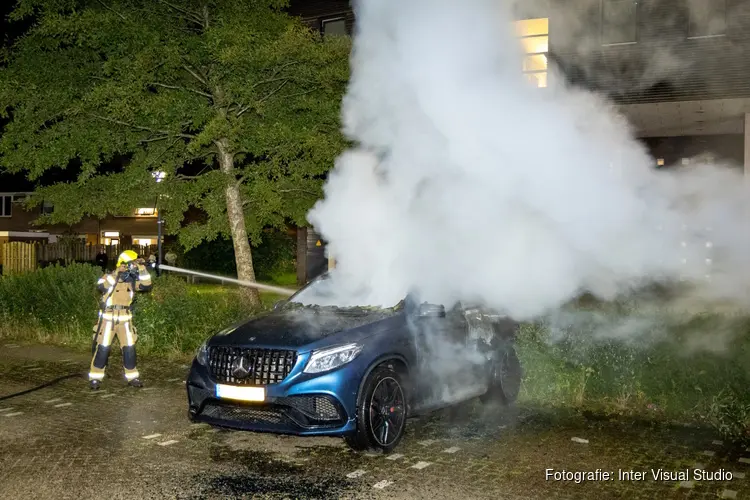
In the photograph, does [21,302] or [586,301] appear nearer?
[586,301]

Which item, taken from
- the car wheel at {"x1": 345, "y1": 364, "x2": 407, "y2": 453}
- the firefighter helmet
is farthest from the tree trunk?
the car wheel at {"x1": 345, "y1": 364, "x2": 407, "y2": 453}

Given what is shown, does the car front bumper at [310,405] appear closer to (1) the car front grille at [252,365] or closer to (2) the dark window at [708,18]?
(1) the car front grille at [252,365]

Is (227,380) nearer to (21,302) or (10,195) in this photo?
(21,302)

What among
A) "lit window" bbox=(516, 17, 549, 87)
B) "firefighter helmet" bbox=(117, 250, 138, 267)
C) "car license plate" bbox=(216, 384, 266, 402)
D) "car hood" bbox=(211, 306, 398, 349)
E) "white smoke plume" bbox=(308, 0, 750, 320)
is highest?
"lit window" bbox=(516, 17, 549, 87)

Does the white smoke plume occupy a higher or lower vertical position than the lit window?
lower

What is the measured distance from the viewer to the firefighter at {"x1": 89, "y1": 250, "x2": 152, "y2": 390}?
30.5 ft

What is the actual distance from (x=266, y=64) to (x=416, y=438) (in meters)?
7.42

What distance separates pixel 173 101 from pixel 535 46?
20.6 ft

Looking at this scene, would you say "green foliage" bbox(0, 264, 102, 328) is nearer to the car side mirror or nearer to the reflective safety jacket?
the reflective safety jacket

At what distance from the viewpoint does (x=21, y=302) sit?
14523mm

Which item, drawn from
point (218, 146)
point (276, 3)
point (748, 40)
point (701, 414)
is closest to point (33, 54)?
point (218, 146)

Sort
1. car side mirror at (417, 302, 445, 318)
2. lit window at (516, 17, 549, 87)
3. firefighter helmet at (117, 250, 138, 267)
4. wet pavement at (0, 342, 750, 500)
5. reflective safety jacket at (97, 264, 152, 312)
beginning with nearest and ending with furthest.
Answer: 1. wet pavement at (0, 342, 750, 500)
2. car side mirror at (417, 302, 445, 318)
3. lit window at (516, 17, 549, 87)
4. reflective safety jacket at (97, 264, 152, 312)
5. firefighter helmet at (117, 250, 138, 267)

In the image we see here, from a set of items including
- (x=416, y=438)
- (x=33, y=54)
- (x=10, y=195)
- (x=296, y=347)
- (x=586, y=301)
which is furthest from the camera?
(x=10, y=195)

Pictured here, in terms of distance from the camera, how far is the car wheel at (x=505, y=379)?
7828 mm
